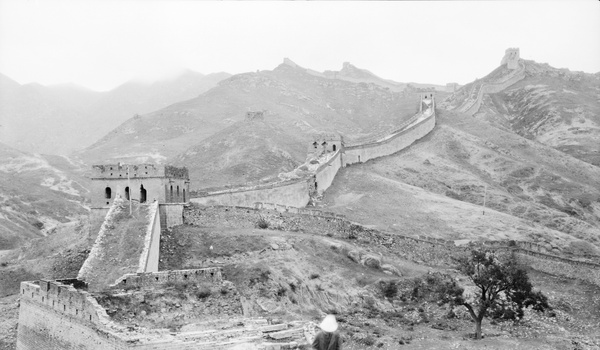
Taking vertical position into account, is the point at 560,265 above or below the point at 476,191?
below

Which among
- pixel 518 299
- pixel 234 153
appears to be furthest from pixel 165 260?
pixel 234 153

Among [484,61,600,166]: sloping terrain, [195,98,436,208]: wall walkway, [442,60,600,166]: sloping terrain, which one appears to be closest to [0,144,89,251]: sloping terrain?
[195,98,436,208]: wall walkway

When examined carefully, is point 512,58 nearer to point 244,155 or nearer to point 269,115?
point 269,115

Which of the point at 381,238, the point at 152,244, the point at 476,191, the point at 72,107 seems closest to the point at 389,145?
the point at 476,191

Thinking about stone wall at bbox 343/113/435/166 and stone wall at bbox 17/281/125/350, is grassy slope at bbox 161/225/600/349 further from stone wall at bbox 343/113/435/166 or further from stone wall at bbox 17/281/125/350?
stone wall at bbox 343/113/435/166

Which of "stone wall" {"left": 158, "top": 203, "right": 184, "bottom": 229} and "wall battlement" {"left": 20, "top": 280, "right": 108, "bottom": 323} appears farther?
"stone wall" {"left": 158, "top": 203, "right": 184, "bottom": 229}

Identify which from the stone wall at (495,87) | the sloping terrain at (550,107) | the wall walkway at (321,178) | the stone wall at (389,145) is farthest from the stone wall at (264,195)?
the stone wall at (495,87)
